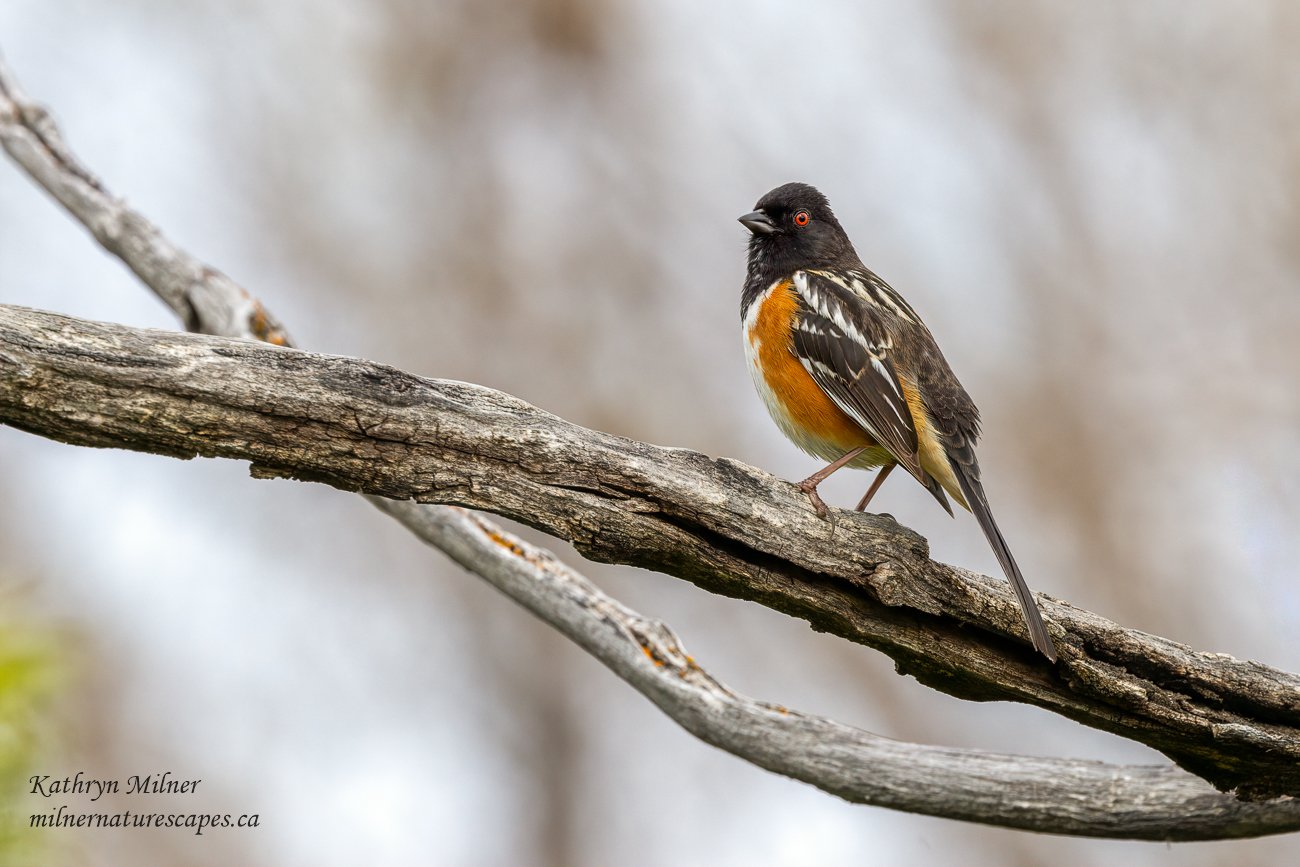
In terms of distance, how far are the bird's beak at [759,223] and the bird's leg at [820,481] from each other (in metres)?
1.23

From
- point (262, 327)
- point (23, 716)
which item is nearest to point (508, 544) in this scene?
point (262, 327)

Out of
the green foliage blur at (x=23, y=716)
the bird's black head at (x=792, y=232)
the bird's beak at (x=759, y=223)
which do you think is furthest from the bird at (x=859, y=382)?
the green foliage blur at (x=23, y=716)

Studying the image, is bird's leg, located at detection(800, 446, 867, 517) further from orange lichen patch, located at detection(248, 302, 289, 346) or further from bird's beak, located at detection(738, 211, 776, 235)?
orange lichen patch, located at detection(248, 302, 289, 346)

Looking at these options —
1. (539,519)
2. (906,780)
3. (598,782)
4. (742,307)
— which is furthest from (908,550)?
(598,782)

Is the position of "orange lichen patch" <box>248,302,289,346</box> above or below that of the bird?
above

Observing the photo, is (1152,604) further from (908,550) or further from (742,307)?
(908,550)

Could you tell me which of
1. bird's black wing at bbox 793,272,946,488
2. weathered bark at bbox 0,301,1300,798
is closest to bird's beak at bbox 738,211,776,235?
bird's black wing at bbox 793,272,946,488

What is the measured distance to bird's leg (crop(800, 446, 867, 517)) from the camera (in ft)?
9.74

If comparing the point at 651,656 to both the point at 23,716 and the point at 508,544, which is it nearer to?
the point at 508,544

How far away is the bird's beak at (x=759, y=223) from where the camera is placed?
15.7 feet

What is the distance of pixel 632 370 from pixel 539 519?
5.66 meters

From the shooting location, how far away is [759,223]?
4781 mm

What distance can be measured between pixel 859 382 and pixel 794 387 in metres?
0.26

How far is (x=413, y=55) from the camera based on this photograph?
346 inches
